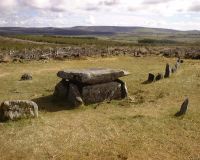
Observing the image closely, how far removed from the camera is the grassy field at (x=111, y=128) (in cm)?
1400

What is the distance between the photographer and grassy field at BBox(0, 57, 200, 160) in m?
14.0

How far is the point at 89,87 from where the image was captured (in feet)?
71.3

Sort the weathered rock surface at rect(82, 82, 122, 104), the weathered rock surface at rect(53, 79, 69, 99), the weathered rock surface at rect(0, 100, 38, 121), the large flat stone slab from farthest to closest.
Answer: the weathered rock surface at rect(53, 79, 69, 99) → the weathered rock surface at rect(82, 82, 122, 104) → the large flat stone slab → the weathered rock surface at rect(0, 100, 38, 121)

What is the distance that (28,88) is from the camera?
26234mm

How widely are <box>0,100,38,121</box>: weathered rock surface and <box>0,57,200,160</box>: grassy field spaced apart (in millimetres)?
446

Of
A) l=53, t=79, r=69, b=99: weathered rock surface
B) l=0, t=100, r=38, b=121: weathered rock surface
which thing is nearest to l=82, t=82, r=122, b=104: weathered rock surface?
l=53, t=79, r=69, b=99: weathered rock surface

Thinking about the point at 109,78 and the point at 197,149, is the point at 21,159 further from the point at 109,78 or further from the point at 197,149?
the point at 109,78

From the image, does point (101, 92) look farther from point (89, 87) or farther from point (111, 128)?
point (111, 128)

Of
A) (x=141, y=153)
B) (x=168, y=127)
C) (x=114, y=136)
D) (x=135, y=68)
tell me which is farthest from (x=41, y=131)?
(x=135, y=68)

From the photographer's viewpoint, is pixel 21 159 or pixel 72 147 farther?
pixel 72 147

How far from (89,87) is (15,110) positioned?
5.77m

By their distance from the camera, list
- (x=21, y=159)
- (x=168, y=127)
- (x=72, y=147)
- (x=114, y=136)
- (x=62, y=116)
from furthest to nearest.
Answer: (x=62, y=116) → (x=168, y=127) → (x=114, y=136) → (x=72, y=147) → (x=21, y=159)

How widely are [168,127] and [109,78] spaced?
667 centimetres

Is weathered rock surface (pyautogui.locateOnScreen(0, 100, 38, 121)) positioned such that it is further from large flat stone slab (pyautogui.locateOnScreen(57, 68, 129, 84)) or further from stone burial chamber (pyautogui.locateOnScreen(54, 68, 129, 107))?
large flat stone slab (pyautogui.locateOnScreen(57, 68, 129, 84))
